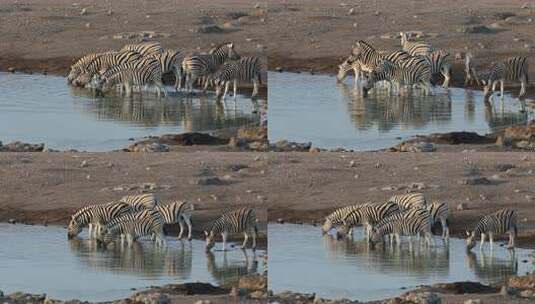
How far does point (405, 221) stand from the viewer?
26.2 meters

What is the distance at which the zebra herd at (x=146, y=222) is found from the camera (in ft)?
83.1

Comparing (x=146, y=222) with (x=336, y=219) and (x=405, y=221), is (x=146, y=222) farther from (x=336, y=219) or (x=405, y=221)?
(x=405, y=221)

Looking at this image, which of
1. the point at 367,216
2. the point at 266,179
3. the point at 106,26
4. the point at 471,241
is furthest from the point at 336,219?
the point at 106,26

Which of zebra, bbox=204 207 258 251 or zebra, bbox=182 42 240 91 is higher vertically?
zebra, bbox=182 42 240 91

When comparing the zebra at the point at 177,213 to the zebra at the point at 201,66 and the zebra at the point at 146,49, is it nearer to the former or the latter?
the zebra at the point at 201,66

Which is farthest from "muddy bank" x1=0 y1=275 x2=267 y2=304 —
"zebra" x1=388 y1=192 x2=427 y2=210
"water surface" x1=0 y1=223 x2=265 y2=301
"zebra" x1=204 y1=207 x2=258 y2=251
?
"zebra" x1=388 y1=192 x2=427 y2=210

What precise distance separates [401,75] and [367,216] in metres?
4.08

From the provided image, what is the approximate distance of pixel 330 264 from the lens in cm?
2461

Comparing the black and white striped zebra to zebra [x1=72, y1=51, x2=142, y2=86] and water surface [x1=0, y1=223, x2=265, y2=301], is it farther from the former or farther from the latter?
water surface [x1=0, y1=223, x2=265, y2=301]

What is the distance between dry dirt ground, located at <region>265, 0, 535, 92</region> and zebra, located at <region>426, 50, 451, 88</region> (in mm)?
890

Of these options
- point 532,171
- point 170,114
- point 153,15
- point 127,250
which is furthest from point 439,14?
point 127,250

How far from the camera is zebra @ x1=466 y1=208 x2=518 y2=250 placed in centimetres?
2603

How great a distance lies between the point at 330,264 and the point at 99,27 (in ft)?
47.5

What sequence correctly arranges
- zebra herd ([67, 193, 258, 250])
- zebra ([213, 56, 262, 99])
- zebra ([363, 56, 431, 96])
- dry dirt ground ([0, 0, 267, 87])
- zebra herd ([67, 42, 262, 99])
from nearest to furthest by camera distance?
zebra herd ([67, 193, 258, 250]), zebra ([213, 56, 262, 99]), zebra herd ([67, 42, 262, 99]), zebra ([363, 56, 431, 96]), dry dirt ground ([0, 0, 267, 87])
